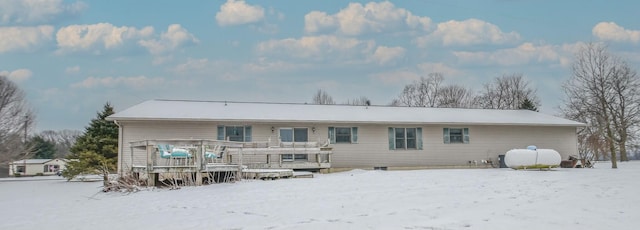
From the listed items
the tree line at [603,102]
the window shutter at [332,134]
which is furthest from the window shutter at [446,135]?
Answer: the tree line at [603,102]

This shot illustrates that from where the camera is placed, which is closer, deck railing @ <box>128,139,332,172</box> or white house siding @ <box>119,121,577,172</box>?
deck railing @ <box>128,139,332,172</box>

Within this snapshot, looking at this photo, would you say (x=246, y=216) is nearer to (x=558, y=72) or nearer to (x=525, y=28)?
(x=525, y=28)

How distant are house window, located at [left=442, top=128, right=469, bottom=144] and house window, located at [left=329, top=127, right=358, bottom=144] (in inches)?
159

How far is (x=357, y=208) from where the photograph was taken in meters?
7.01

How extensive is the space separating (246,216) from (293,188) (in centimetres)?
334

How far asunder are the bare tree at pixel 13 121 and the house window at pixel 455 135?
21.5 m

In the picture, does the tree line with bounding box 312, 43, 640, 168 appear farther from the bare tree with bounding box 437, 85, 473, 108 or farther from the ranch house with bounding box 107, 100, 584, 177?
the bare tree with bounding box 437, 85, 473, 108

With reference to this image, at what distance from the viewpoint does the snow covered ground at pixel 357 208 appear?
5.83 metres

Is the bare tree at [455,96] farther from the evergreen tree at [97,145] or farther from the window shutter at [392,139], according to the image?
the evergreen tree at [97,145]

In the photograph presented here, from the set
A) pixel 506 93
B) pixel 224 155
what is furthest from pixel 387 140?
pixel 506 93

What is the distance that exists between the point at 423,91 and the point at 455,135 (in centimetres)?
2691

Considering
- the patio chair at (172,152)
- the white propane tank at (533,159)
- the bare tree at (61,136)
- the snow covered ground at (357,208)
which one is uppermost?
the bare tree at (61,136)

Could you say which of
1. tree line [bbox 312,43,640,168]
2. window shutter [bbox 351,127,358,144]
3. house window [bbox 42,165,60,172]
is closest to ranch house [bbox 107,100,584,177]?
window shutter [bbox 351,127,358,144]

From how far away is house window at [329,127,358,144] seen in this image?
66.3ft
